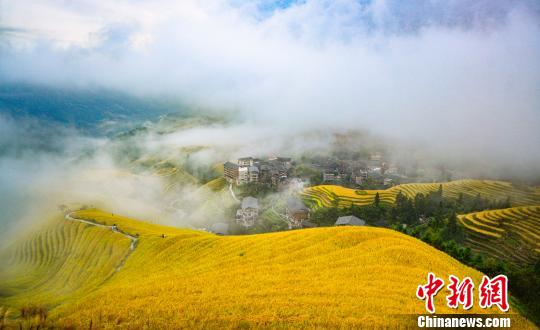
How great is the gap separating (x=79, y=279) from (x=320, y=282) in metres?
32.5

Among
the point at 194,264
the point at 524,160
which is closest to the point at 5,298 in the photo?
the point at 194,264

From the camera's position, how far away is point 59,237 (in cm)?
5675

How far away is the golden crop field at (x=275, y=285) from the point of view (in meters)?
12.7

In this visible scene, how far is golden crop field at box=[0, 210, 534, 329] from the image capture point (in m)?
12.7

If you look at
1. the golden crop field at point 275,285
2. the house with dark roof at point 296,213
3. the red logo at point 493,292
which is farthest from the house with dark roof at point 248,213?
the red logo at point 493,292

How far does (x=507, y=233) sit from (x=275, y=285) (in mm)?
66613

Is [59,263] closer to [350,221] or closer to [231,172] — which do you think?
[350,221]

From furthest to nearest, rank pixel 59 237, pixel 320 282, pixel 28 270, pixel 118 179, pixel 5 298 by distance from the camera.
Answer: pixel 118 179 → pixel 59 237 → pixel 28 270 → pixel 5 298 → pixel 320 282

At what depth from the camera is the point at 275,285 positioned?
637 inches

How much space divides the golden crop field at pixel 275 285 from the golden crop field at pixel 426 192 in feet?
231

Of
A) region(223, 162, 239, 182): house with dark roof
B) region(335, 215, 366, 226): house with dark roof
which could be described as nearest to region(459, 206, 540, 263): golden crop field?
region(335, 215, 366, 226): house with dark roof

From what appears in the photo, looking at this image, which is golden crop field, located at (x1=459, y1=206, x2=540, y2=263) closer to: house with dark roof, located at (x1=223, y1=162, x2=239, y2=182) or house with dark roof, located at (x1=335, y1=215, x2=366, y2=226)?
house with dark roof, located at (x1=335, y1=215, x2=366, y2=226)

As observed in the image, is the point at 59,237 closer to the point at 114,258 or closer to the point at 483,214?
the point at 114,258

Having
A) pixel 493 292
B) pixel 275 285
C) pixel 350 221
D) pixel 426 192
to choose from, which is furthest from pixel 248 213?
pixel 493 292
